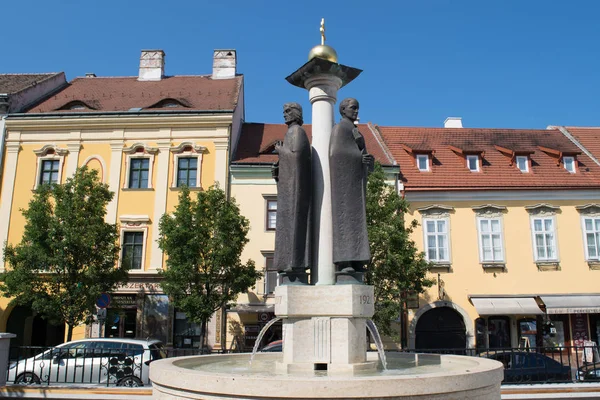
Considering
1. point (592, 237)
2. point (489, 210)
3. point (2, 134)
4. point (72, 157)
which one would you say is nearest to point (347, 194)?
point (489, 210)

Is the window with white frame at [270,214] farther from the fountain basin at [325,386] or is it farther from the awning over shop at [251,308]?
the fountain basin at [325,386]

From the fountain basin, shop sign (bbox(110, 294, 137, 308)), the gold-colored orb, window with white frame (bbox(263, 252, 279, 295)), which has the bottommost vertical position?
the fountain basin

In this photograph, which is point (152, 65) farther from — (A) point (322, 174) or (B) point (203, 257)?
(A) point (322, 174)

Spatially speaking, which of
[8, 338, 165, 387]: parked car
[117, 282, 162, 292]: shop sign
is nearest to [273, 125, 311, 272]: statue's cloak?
[8, 338, 165, 387]: parked car

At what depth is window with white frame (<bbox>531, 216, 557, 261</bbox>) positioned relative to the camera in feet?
75.6

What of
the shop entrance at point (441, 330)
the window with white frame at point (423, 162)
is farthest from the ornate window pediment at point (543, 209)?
the shop entrance at point (441, 330)

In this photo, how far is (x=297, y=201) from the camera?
6.95m

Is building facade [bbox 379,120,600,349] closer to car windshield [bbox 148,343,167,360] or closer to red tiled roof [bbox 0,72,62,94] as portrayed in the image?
car windshield [bbox 148,343,167,360]

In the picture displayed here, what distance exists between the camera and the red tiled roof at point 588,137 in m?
26.6

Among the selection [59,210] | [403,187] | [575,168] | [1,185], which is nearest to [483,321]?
[403,187]

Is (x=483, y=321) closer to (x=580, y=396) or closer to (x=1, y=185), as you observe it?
(x=580, y=396)

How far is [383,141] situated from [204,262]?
11588mm

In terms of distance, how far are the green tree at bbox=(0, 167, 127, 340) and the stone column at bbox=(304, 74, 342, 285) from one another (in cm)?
1382

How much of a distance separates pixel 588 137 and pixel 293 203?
26.1 m
